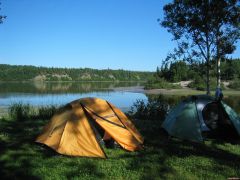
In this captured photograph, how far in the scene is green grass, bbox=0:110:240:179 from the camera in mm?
6664

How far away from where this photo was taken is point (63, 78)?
14762 centimetres

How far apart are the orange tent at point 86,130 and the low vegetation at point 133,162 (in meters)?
0.25

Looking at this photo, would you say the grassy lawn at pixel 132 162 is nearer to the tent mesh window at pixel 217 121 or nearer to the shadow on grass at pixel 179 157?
the shadow on grass at pixel 179 157

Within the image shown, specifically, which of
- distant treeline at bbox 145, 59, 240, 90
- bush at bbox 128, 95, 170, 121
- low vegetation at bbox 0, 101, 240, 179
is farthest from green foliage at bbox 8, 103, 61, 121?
distant treeline at bbox 145, 59, 240, 90

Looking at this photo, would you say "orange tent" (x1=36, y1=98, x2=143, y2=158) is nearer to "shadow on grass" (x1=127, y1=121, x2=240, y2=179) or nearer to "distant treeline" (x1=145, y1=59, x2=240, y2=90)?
"shadow on grass" (x1=127, y1=121, x2=240, y2=179)

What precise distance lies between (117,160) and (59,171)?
4.86ft

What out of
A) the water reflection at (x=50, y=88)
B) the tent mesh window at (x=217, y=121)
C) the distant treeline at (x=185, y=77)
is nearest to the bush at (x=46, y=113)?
the tent mesh window at (x=217, y=121)

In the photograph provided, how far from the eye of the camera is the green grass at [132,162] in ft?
21.9

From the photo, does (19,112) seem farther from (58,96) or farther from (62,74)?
(62,74)

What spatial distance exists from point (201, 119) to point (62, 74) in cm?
14833

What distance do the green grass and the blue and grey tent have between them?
48 centimetres

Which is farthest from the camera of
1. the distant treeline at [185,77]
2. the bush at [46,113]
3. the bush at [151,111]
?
the distant treeline at [185,77]

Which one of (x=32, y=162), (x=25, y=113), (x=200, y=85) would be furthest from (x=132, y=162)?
(x=200, y=85)

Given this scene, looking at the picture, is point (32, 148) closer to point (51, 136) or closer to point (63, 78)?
point (51, 136)
